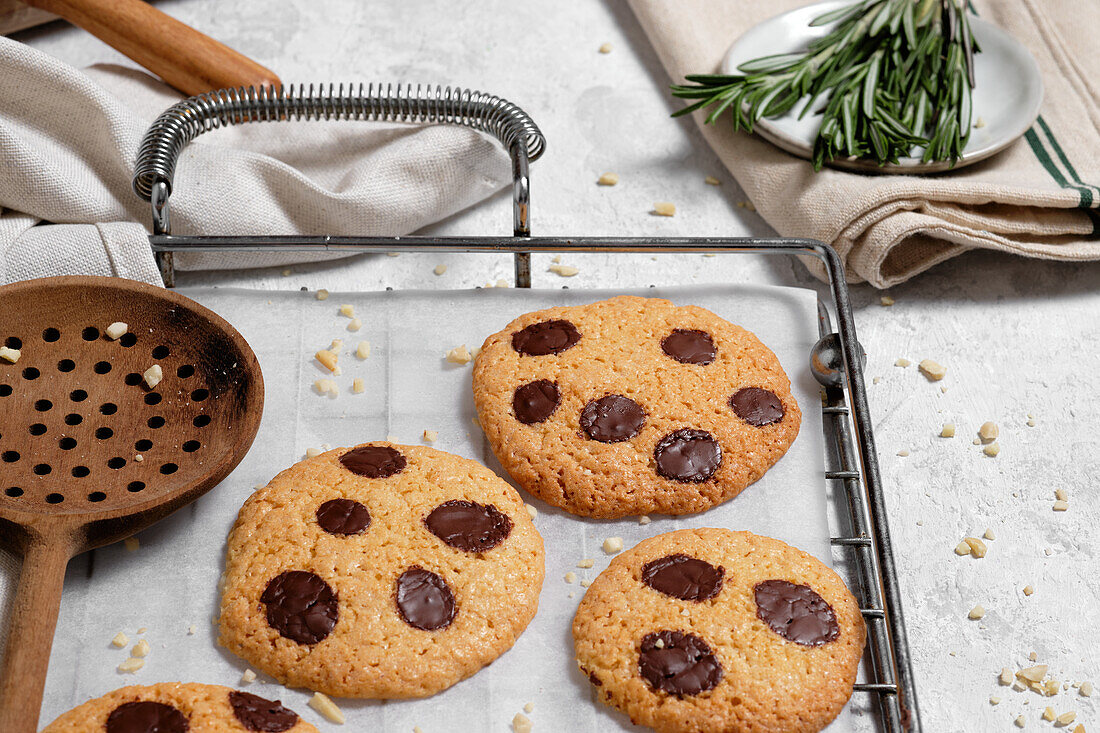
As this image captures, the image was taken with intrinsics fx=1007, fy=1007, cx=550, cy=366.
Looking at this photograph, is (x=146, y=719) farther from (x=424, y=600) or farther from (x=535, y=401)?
(x=535, y=401)

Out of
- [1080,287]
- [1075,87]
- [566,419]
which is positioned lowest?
[566,419]

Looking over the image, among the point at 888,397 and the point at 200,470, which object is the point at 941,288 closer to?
the point at 888,397

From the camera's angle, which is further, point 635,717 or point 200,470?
point 200,470

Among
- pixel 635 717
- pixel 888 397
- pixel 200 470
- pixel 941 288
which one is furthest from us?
pixel 941 288

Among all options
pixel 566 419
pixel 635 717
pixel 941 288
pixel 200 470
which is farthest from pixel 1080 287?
pixel 200 470

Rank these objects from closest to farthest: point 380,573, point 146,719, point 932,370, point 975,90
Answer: point 146,719 → point 380,573 → point 932,370 → point 975,90

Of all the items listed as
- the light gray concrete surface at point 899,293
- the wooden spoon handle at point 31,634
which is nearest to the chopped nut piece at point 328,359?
the light gray concrete surface at point 899,293

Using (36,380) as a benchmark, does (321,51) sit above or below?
above

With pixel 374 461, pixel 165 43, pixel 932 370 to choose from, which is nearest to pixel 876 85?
pixel 932 370
